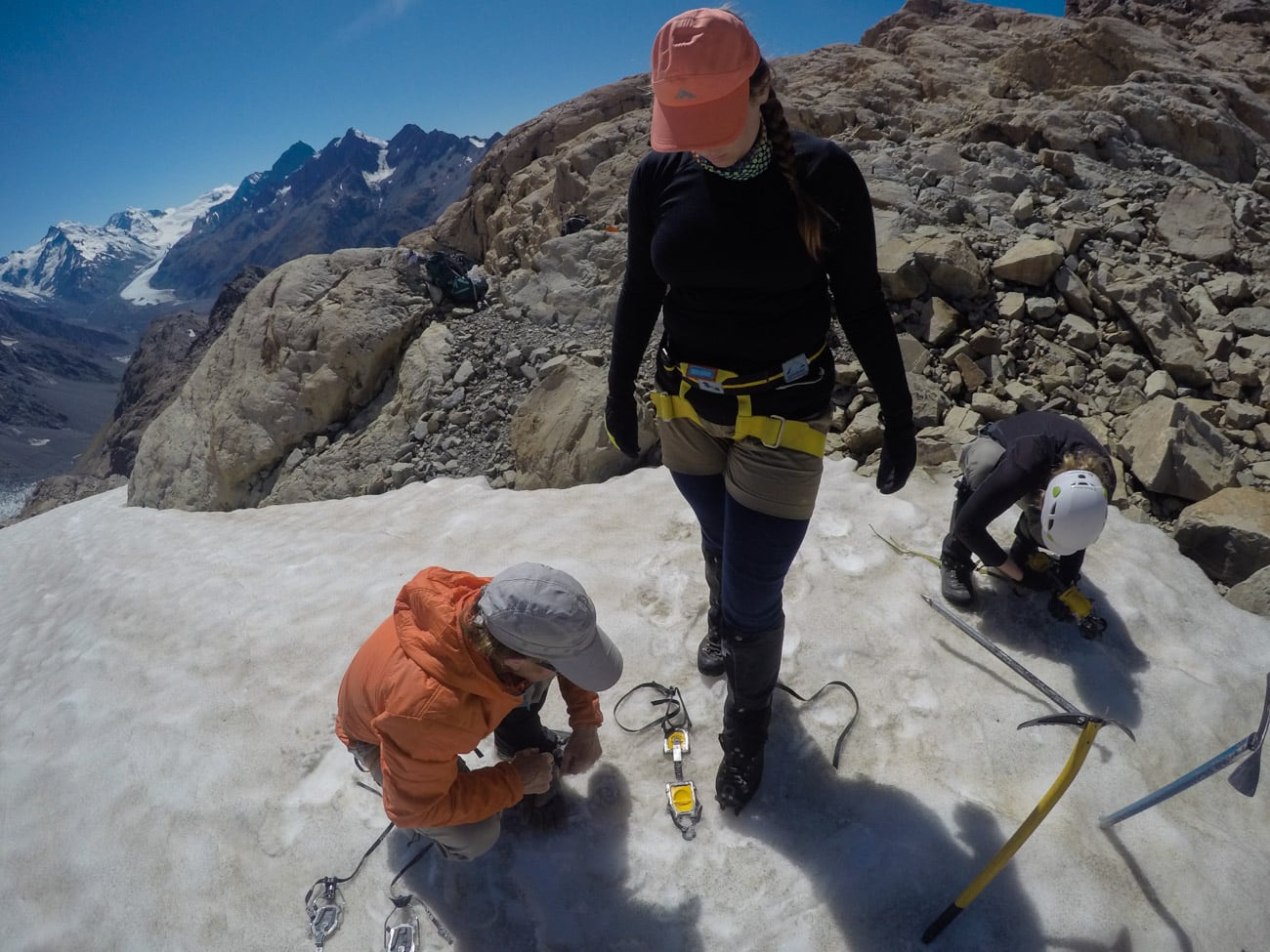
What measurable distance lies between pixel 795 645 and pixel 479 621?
7.51 ft

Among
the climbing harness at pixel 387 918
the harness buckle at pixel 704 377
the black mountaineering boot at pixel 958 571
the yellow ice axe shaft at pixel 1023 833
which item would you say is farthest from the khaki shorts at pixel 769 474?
the climbing harness at pixel 387 918

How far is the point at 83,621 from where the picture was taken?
499cm

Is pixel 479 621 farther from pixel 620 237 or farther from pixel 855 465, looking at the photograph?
pixel 620 237

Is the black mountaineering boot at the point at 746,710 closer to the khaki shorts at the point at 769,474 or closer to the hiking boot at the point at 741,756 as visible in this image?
the hiking boot at the point at 741,756

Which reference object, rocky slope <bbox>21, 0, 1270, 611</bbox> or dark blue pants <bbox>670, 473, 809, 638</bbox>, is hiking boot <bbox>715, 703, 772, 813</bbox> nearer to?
dark blue pants <bbox>670, 473, 809, 638</bbox>

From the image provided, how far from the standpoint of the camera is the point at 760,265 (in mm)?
2160

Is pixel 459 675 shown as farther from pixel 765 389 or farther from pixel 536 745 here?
pixel 765 389

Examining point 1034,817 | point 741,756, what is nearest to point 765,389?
point 741,756

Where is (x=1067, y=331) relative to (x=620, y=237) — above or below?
below

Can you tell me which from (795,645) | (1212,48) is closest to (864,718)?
(795,645)

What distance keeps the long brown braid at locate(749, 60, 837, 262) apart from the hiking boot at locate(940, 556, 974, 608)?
2846 mm

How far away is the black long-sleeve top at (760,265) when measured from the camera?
6.98 feet

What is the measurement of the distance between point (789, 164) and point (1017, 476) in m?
2.39

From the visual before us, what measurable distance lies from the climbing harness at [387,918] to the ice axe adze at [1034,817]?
2.00m
